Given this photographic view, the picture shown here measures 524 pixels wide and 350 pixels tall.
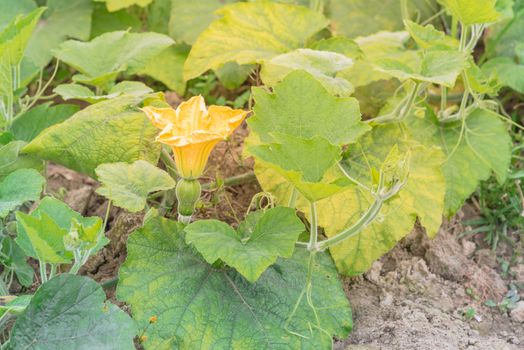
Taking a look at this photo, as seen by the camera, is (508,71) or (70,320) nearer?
(70,320)

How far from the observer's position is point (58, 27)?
11.0 feet

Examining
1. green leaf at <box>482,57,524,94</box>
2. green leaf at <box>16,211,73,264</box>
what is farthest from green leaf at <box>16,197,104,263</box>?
green leaf at <box>482,57,524,94</box>

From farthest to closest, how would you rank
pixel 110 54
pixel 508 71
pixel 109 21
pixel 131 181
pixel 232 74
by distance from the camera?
pixel 109 21 → pixel 232 74 → pixel 508 71 → pixel 110 54 → pixel 131 181

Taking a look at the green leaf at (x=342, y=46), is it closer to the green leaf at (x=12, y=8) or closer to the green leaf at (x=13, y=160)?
the green leaf at (x=13, y=160)

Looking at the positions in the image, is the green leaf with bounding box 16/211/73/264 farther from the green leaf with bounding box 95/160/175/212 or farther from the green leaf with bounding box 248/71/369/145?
the green leaf with bounding box 248/71/369/145

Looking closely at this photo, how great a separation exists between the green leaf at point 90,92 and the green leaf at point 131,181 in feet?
1.06

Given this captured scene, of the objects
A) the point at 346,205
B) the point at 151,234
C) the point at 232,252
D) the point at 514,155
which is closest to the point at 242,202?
the point at 346,205

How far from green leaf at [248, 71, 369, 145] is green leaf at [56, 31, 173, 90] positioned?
642 mm

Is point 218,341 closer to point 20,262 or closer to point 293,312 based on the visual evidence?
point 293,312

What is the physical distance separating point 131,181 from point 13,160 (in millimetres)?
397

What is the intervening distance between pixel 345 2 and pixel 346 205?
1.23 metres

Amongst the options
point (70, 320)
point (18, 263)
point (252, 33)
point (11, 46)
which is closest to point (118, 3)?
point (252, 33)

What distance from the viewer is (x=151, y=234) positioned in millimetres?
2127

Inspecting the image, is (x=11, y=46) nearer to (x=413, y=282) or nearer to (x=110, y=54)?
(x=110, y=54)
